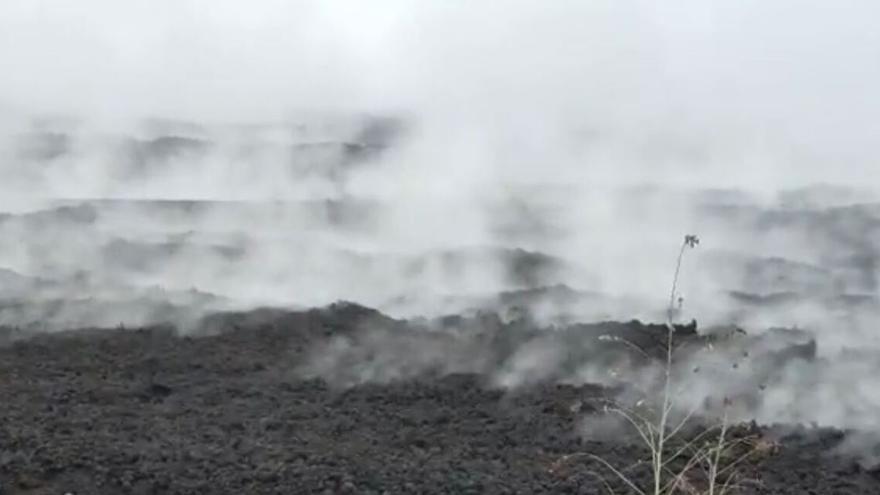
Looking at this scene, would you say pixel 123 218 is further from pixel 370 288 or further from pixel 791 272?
pixel 791 272

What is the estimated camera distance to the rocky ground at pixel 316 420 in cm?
584

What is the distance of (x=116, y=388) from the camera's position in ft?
21.9

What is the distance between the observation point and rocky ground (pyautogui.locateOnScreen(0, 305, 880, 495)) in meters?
5.84

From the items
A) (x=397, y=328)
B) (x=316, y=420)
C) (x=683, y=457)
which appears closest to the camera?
(x=683, y=457)

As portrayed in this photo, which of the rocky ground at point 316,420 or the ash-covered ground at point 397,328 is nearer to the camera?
the rocky ground at point 316,420

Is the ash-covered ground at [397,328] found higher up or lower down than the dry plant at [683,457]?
higher up

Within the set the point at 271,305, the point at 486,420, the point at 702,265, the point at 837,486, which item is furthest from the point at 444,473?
the point at 702,265

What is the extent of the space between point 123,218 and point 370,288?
1.44 meters

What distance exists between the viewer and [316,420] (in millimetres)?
6426

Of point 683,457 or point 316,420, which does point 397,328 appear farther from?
point 683,457

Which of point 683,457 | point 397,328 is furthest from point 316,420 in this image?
point 683,457

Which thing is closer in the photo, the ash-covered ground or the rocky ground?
the rocky ground

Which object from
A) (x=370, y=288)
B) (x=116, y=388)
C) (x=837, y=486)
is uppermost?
(x=370, y=288)

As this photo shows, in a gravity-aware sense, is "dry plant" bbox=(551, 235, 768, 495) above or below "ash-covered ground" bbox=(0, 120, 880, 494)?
below
